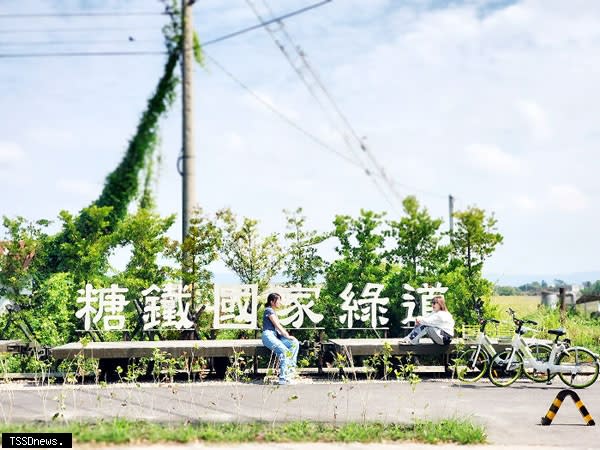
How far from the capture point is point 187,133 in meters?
14.5

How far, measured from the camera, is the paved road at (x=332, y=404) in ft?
26.7

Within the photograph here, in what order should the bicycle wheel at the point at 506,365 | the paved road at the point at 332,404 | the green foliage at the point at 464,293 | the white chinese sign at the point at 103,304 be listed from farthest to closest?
the green foliage at the point at 464,293 → the white chinese sign at the point at 103,304 → the bicycle wheel at the point at 506,365 → the paved road at the point at 332,404

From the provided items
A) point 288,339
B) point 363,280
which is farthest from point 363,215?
point 288,339

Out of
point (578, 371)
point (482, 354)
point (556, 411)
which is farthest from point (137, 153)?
point (556, 411)

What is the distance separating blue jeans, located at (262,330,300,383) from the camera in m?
11.1

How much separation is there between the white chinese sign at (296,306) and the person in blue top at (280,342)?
7.29 feet

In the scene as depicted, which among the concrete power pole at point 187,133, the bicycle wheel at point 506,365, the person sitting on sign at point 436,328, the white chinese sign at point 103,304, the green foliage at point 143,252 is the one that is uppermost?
the concrete power pole at point 187,133

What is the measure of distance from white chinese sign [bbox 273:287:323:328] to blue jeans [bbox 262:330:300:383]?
7.95ft

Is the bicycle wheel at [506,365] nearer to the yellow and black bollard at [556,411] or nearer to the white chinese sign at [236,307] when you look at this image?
the yellow and black bollard at [556,411]

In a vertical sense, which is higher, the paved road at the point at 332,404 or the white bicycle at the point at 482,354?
the white bicycle at the point at 482,354

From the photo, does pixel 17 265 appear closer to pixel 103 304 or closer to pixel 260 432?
pixel 103 304

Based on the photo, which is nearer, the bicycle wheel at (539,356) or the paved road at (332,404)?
the paved road at (332,404)

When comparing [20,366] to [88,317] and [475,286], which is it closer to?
[88,317]

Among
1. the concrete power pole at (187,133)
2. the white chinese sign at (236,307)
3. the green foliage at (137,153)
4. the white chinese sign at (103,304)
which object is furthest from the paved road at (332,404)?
the green foliage at (137,153)
